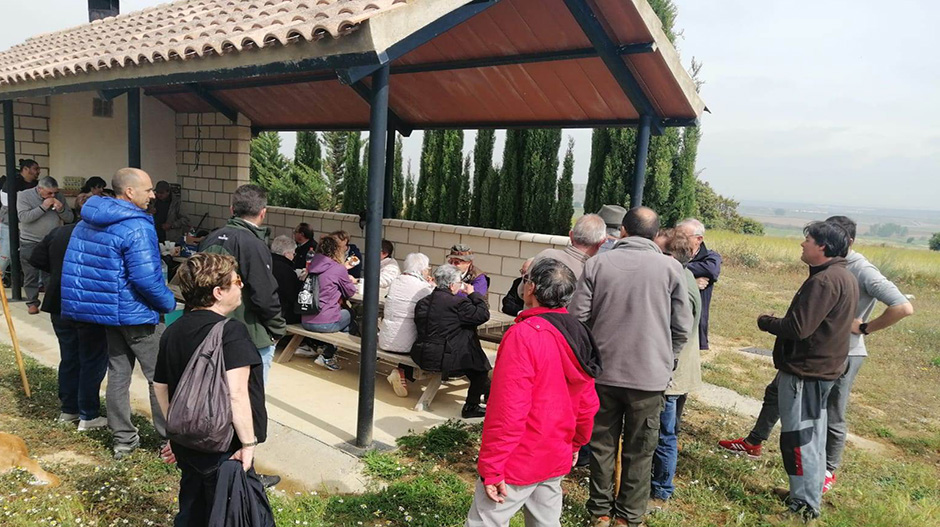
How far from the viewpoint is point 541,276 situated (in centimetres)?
261

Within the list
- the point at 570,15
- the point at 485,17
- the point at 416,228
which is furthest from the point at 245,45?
the point at 416,228

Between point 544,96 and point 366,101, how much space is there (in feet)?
8.47

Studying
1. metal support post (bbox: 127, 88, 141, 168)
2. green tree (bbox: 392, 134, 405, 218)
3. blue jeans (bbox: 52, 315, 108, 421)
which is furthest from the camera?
green tree (bbox: 392, 134, 405, 218)

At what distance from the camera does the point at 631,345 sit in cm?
328

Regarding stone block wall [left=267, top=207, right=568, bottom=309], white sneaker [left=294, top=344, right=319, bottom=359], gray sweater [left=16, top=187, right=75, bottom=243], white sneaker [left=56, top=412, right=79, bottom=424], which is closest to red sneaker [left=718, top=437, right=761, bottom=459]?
stone block wall [left=267, top=207, right=568, bottom=309]

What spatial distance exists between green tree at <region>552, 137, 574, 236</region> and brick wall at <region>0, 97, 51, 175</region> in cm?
873

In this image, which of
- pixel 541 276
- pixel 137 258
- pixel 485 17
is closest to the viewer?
pixel 541 276

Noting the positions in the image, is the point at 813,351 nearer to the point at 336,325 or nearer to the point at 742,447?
the point at 742,447

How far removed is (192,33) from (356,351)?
3036mm

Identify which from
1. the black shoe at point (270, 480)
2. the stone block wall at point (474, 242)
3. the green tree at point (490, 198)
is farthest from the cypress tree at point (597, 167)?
the black shoe at point (270, 480)

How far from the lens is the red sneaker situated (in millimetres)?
4660

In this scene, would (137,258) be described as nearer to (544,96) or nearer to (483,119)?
(544,96)

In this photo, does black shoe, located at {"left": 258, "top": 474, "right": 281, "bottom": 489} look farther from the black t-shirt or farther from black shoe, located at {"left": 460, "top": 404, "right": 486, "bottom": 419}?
black shoe, located at {"left": 460, "top": 404, "right": 486, "bottom": 419}

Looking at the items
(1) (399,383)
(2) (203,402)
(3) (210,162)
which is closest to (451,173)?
(3) (210,162)
